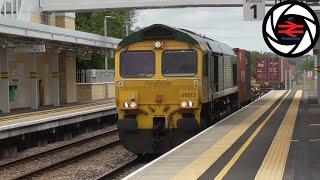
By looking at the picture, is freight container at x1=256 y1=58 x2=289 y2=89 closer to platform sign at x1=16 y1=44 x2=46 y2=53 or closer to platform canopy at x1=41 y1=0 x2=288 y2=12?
platform canopy at x1=41 y1=0 x2=288 y2=12

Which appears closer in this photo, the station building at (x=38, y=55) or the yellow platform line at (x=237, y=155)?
the yellow platform line at (x=237, y=155)

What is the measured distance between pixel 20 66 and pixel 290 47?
2809 cm

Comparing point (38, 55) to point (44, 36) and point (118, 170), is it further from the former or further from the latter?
point (118, 170)

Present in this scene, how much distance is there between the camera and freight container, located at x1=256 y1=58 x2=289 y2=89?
5553 cm

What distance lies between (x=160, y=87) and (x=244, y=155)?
13.5ft

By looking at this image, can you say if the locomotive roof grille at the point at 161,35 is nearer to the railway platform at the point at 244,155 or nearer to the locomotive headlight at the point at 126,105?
the locomotive headlight at the point at 126,105

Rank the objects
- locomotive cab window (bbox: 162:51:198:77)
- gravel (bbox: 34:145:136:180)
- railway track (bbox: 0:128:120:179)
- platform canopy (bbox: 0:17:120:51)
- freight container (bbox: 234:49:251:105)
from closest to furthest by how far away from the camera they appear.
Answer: gravel (bbox: 34:145:136:180)
railway track (bbox: 0:128:120:179)
locomotive cab window (bbox: 162:51:198:77)
platform canopy (bbox: 0:17:120:51)
freight container (bbox: 234:49:251:105)

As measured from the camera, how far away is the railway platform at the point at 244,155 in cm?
898

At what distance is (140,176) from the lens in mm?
8977

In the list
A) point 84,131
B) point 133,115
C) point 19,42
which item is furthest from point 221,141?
point 19,42

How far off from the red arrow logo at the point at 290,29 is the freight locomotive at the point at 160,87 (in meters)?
9.04

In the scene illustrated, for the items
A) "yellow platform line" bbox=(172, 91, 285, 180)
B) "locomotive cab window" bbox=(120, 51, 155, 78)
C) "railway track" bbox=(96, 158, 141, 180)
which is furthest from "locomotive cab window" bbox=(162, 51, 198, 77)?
"railway track" bbox=(96, 158, 141, 180)

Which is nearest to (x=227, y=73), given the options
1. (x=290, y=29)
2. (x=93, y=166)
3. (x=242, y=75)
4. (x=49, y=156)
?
(x=49, y=156)

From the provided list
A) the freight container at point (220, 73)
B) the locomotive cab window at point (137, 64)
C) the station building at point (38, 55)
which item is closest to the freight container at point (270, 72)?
the station building at point (38, 55)
